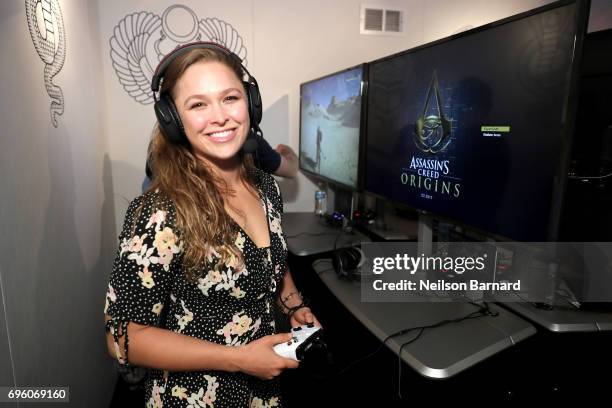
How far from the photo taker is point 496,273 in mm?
1225

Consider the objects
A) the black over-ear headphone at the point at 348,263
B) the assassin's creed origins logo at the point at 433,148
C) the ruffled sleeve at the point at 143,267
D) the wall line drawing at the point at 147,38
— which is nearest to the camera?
the ruffled sleeve at the point at 143,267

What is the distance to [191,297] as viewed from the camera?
2.67 feet

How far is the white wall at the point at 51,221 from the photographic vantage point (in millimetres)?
908

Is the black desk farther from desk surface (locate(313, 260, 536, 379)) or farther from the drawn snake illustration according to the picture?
the drawn snake illustration

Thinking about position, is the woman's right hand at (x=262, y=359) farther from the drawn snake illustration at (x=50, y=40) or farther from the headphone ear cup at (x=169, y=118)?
the drawn snake illustration at (x=50, y=40)

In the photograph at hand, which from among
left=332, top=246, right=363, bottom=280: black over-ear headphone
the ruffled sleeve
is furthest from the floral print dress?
left=332, top=246, right=363, bottom=280: black over-ear headphone

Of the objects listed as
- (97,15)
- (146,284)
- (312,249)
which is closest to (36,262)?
(146,284)

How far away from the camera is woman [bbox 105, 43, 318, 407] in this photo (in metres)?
0.74

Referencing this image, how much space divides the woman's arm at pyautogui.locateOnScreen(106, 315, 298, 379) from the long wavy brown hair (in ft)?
0.41

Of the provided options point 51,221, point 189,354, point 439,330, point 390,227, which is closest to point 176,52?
point 189,354

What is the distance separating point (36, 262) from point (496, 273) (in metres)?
1.36

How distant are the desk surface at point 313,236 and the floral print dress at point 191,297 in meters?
0.79

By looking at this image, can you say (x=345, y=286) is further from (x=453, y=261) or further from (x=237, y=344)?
(x=237, y=344)

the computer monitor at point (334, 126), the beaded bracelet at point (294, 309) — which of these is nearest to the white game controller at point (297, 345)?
the beaded bracelet at point (294, 309)
